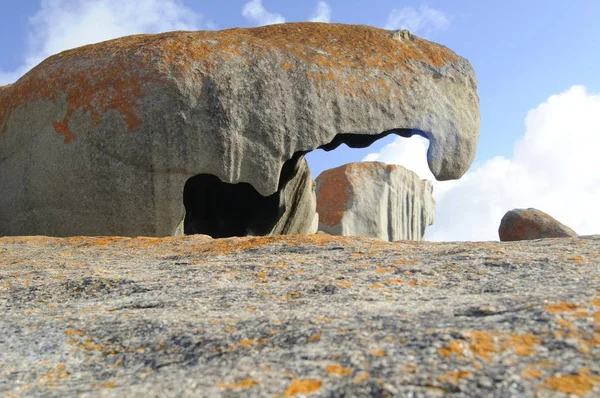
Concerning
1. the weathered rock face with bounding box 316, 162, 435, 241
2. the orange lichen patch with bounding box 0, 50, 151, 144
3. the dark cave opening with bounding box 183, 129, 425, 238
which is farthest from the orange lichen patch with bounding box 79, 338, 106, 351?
the weathered rock face with bounding box 316, 162, 435, 241

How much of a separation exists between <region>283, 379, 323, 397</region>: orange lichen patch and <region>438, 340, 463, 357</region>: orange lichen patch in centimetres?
42

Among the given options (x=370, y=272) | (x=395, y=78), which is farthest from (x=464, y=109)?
(x=370, y=272)

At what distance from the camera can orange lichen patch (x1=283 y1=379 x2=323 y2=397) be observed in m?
2.00

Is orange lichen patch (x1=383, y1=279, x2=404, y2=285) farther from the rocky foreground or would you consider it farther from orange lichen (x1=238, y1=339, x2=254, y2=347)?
orange lichen (x1=238, y1=339, x2=254, y2=347)

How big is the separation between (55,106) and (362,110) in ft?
12.9

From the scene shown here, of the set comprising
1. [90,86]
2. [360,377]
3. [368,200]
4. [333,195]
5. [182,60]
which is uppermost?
[182,60]

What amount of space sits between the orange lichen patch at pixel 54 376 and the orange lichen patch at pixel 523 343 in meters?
1.62

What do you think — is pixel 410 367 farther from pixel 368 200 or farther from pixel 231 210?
pixel 368 200

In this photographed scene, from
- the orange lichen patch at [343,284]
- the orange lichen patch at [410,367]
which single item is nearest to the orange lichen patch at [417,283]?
the orange lichen patch at [343,284]

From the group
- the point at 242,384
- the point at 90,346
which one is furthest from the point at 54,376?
the point at 242,384

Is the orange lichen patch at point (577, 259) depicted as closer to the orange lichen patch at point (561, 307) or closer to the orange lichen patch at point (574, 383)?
the orange lichen patch at point (561, 307)

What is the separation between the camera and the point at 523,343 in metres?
2.19

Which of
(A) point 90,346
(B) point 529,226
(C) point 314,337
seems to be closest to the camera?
(C) point 314,337

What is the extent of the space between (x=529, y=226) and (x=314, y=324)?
13.1m
